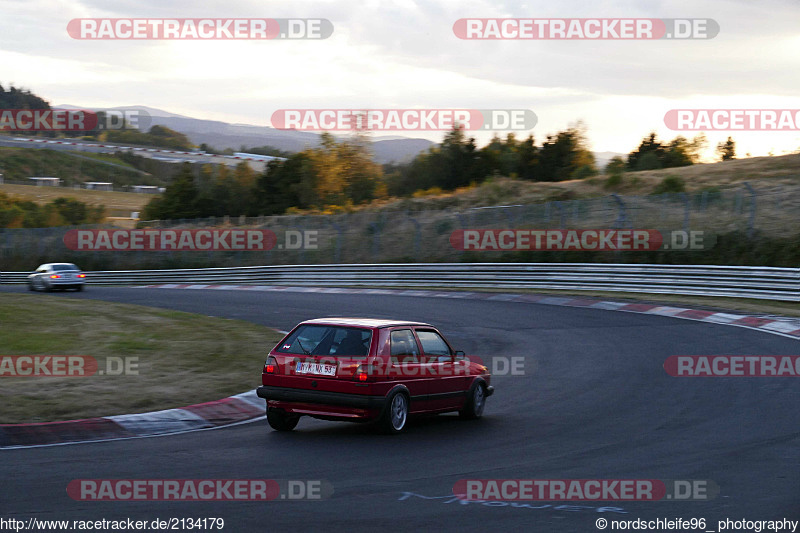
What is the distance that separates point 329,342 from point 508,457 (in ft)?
7.83

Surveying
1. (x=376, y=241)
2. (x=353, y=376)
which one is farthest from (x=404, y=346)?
(x=376, y=241)

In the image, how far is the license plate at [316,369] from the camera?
909cm

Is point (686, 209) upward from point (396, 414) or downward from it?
upward

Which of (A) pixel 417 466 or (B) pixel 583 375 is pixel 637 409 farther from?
(A) pixel 417 466

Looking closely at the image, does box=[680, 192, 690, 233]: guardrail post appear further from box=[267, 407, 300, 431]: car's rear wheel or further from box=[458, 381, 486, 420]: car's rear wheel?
box=[267, 407, 300, 431]: car's rear wheel

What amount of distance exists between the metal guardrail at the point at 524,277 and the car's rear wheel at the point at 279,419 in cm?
1803

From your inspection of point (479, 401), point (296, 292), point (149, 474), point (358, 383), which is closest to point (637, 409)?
point (479, 401)

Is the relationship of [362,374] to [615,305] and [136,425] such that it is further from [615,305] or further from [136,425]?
[615,305]

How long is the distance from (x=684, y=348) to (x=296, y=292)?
1907cm

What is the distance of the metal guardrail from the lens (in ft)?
80.6

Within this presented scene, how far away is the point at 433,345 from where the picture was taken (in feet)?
33.8

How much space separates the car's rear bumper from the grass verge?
1.99m

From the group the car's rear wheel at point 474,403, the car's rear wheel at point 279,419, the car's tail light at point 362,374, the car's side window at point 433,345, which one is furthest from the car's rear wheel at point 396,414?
the car's rear wheel at point 474,403

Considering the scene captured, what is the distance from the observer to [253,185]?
265 feet
